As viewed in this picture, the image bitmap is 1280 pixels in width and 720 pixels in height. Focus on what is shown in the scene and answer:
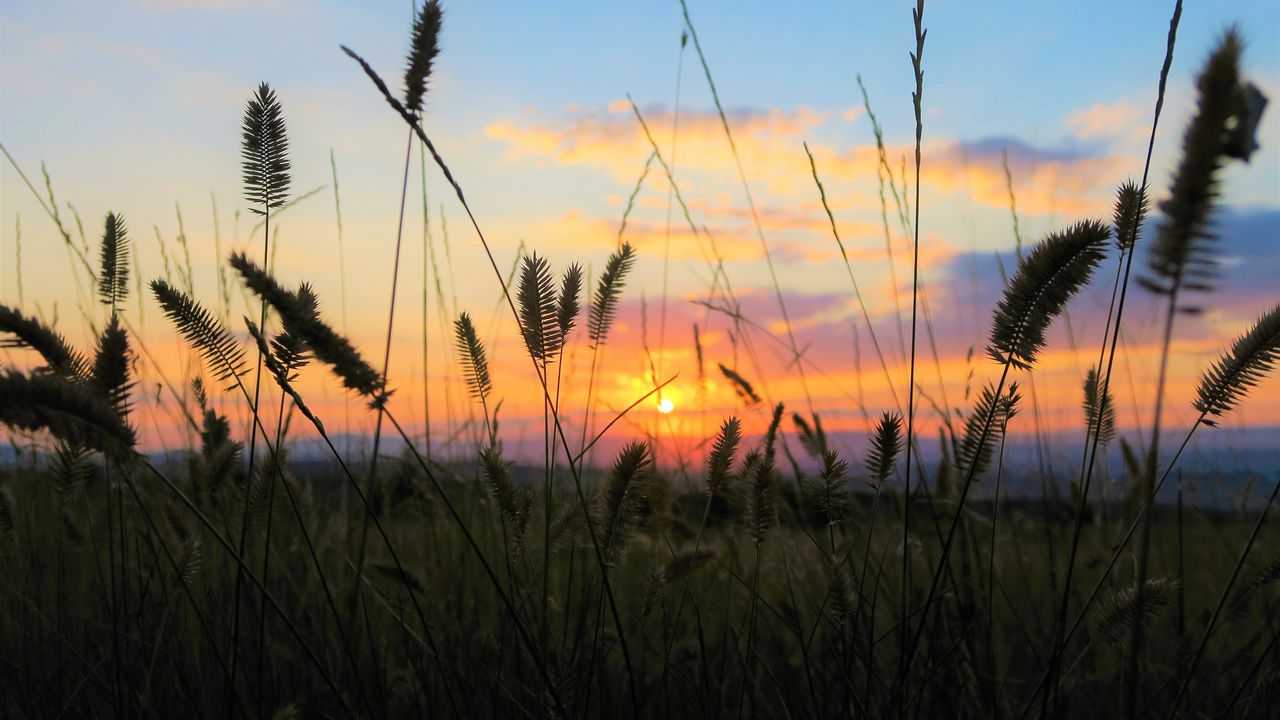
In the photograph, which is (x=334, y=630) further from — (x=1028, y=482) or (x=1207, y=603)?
(x=1207, y=603)

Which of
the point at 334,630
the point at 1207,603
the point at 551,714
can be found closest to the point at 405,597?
the point at 334,630

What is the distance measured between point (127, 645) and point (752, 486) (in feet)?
4.05

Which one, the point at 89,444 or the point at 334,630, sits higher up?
the point at 89,444

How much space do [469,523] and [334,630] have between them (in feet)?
2.54

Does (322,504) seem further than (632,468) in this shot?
Yes

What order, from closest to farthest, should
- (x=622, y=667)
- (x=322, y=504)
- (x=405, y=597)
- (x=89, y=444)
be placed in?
(x=89, y=444) < (x=622, y=667) < (x=405, y=597) < (x=322, y=504)

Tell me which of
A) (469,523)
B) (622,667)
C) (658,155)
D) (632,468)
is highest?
(658,155)

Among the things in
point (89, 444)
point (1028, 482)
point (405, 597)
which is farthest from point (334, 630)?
point (1028, 482)

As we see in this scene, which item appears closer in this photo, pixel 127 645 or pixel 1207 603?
pixel 127 645

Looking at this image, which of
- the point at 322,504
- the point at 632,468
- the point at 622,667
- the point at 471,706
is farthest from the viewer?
the point at 322,504

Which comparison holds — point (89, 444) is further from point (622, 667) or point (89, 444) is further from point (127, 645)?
point (622, 667)

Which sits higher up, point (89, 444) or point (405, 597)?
point (89, 444)

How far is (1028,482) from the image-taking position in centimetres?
312

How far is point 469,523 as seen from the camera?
9.76ft
